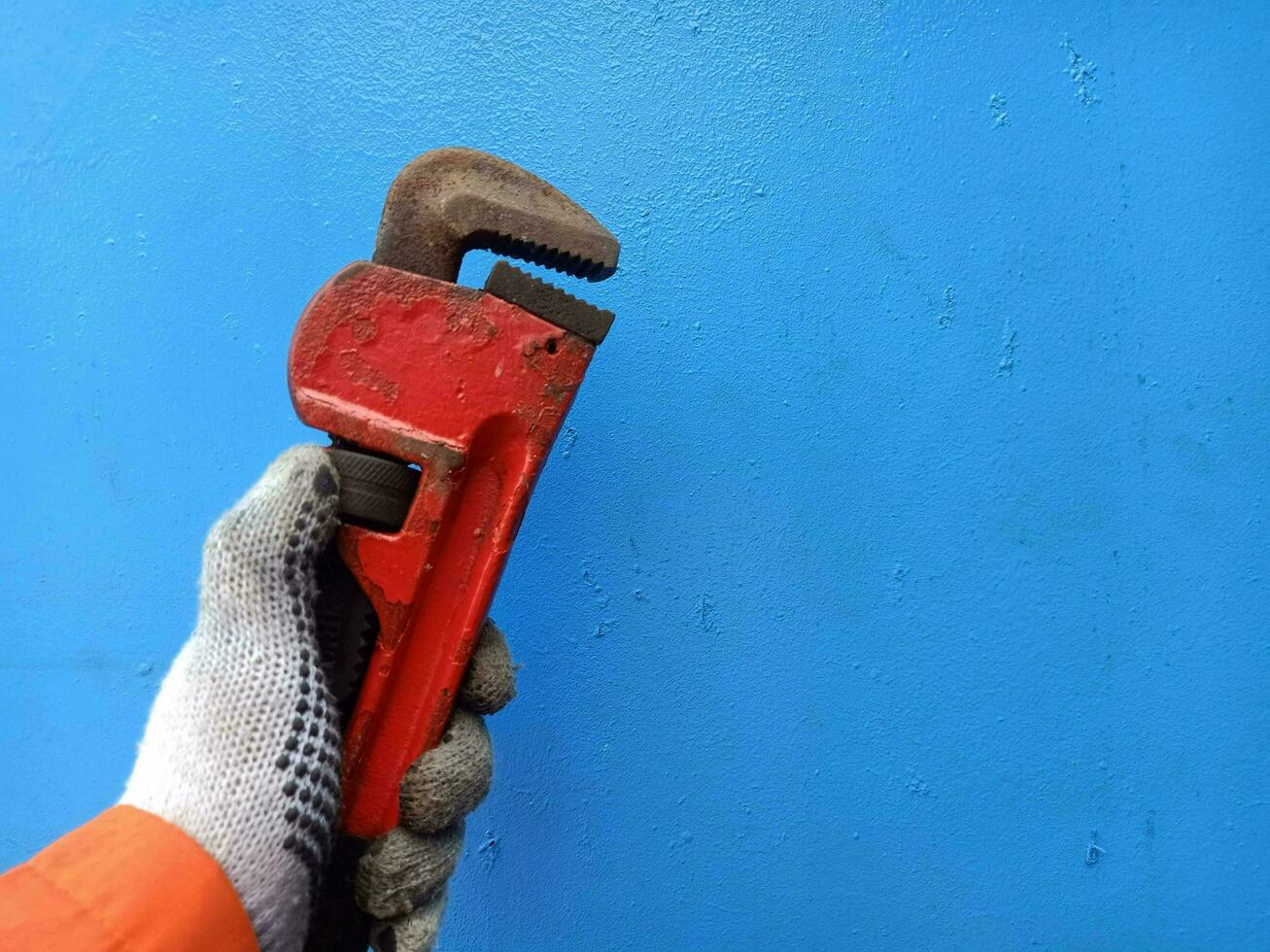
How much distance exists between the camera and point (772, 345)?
1.00 m

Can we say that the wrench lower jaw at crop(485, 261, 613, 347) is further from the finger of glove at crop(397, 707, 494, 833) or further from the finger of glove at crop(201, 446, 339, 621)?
the finger of glove at crop(397, 707, 494, 833)

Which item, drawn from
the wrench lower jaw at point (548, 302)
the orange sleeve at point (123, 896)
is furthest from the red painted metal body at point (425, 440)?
the orange sleeve at point (123, 896)

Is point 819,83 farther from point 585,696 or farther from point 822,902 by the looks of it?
point 822,902

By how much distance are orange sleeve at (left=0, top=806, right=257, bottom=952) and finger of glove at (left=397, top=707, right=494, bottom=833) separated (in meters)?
0.16

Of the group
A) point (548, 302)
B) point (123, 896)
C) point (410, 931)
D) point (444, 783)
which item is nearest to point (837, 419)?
point (548, 302)

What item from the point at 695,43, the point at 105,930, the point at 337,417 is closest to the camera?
the point at 105,930

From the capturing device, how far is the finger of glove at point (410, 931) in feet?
2.72

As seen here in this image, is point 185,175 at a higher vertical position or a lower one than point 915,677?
higher

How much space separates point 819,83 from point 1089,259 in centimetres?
37

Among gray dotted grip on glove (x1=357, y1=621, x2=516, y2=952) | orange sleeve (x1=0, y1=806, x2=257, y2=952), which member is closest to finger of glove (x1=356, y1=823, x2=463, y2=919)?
gray dotted grip on glove (x1=357, y1=621, x2=516, y2=952)

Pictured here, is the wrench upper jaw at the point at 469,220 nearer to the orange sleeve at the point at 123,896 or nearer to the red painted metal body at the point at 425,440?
the red painted metal body at the point at 425,440

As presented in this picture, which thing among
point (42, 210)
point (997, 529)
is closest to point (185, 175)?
point (42, 210)

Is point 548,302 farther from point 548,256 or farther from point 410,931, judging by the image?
point 410,931

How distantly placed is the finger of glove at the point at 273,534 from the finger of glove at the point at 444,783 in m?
0.19
